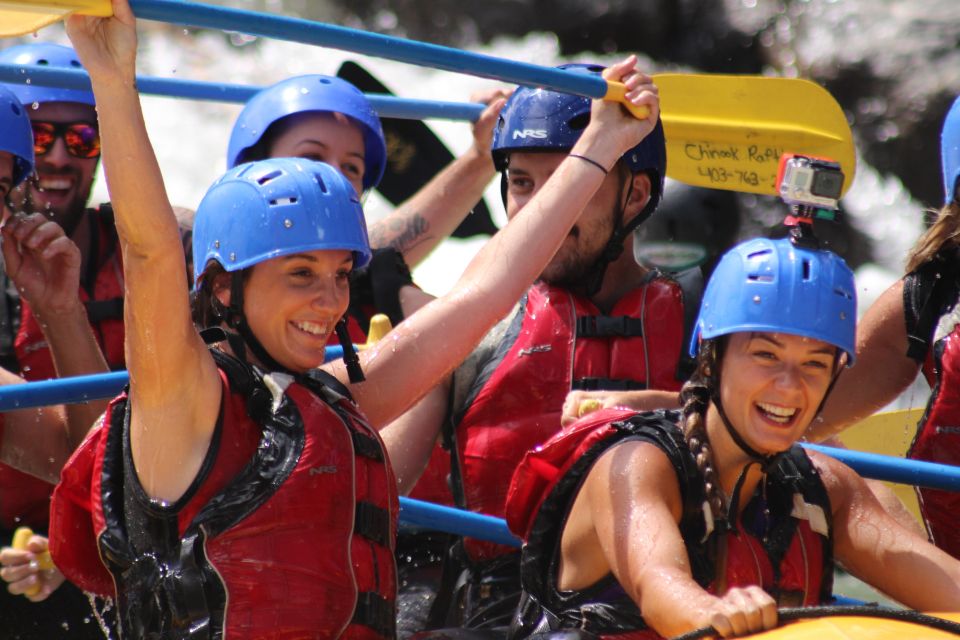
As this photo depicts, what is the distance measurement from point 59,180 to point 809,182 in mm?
2199

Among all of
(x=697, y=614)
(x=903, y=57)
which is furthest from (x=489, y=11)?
(x=697, y=614)

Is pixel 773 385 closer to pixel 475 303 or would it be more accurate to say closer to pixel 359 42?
pixel 475 303

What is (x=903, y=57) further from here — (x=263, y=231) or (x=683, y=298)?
(x=263, y=231)

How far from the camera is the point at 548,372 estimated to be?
3.66 m

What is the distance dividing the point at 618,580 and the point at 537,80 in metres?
1.11

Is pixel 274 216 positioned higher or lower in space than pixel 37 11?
lower

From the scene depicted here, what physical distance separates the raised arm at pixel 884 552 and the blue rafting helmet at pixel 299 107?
173cm

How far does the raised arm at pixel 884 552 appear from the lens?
9.68ft

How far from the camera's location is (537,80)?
10.8 ft

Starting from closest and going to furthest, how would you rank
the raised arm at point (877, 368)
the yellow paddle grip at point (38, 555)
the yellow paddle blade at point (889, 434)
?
the yellow paddle grip at point (38, 555), the raised arm at point (877, 368), the yellow paddle blade at point (889, 434)

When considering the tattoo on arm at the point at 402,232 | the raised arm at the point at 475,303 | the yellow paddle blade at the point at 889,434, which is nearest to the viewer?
the raised arm at the point at 475,303

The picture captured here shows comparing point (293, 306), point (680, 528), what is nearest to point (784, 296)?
point (680, 528)

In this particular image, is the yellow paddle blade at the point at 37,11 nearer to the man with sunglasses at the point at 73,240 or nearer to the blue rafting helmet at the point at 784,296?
the man with sunglasses at the point at 73,240

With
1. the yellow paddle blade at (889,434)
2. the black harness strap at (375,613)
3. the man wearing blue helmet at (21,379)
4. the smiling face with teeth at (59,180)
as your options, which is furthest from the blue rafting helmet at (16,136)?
the yellow paddle blade at (889,434)
